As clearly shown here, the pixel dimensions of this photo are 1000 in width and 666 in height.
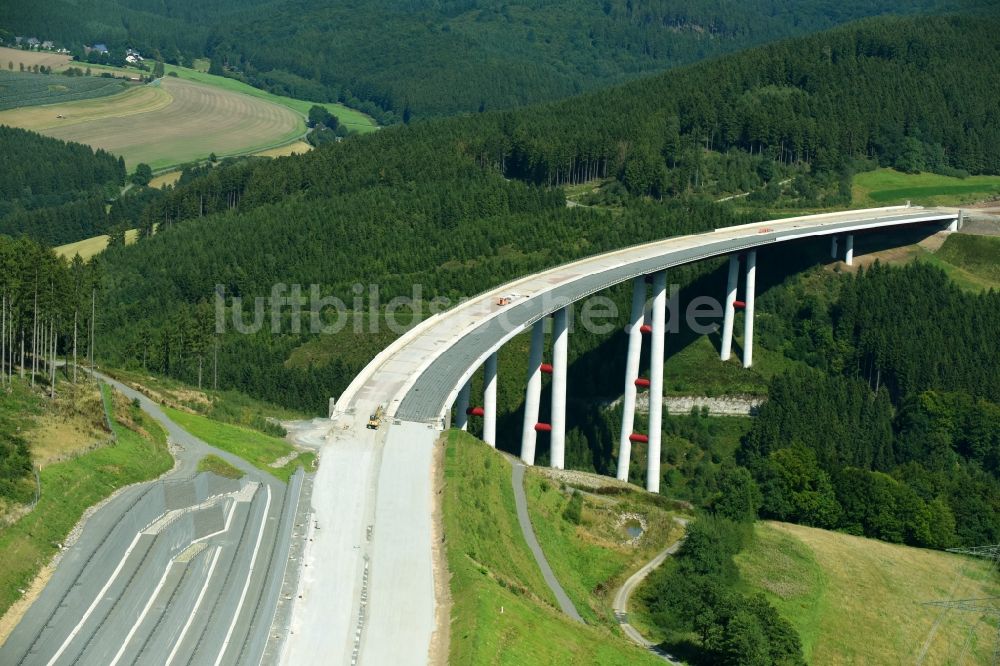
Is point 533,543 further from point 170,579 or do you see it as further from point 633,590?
point 170,579

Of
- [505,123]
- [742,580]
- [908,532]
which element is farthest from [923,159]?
[742,580]

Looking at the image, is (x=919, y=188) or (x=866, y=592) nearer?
(x=866, y=592)

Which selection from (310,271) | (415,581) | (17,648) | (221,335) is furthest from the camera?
(310,271)

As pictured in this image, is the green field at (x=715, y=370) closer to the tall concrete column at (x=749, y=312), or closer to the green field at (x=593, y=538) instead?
the tall concrete column at (x=749, y=312)

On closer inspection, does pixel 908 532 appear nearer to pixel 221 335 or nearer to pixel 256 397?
pixel 256 397

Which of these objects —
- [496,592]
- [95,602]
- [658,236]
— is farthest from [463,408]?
[95,602]

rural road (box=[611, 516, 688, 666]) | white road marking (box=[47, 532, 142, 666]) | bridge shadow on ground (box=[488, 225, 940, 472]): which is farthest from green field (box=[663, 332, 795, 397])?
white road marking (box=[47, 532, 142, 666])

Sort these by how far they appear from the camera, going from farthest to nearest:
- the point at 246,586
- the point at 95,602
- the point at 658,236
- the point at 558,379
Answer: the point at 658,236 → the point at 558,379 → the point at 246,586 → the point at 95,602
